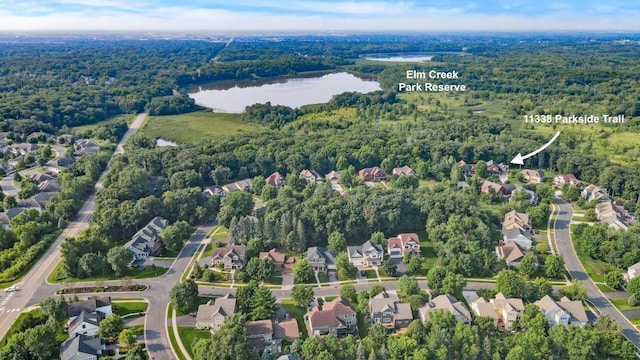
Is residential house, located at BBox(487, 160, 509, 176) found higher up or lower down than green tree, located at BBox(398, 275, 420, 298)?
higher up

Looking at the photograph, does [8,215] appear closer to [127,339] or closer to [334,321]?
[127,339]

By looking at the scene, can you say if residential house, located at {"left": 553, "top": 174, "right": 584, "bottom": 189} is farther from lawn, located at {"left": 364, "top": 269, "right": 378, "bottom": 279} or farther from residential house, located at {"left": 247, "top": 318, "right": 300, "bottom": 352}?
residential house, located at {"left": 247, "top": 318, "right": 300, "bottom": 352}

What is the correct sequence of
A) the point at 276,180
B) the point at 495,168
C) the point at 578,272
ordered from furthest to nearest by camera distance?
the point at 495,168, the point at 276,180, the point at 578,272

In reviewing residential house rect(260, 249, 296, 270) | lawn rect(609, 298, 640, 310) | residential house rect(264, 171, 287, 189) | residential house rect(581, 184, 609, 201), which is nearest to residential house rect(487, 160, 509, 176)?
residential house rect(581, 184, 609, 201)

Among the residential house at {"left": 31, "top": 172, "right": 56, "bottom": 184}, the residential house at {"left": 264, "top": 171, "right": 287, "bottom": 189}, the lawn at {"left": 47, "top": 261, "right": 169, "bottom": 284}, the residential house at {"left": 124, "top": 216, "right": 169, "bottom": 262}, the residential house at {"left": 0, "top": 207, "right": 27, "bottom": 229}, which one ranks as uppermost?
the residential house at {"left": 31, "top": 172, "right": 56, "bottom": 184}

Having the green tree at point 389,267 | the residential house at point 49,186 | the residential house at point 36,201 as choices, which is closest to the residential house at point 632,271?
the green tree at point 389,267

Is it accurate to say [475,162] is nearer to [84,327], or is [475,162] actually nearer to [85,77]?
[84,327]

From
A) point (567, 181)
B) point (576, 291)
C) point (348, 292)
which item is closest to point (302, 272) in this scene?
point (348, 292)
